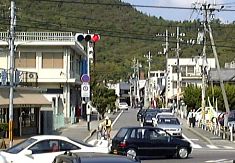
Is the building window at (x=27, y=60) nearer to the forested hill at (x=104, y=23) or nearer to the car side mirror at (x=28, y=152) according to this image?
the forested hill at (x=104, y=23)

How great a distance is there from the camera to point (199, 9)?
56188 mm

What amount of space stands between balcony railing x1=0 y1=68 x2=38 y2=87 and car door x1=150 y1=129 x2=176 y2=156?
12.5 meters

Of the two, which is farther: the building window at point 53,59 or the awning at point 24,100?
the building window at point 53,59

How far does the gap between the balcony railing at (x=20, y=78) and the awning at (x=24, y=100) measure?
0.82 meters

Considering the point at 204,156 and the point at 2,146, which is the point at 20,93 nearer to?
the point at 2,146

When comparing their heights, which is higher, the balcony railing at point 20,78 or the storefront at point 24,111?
the balcony railing at point 20,78

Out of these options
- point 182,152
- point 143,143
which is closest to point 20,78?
point 143,143

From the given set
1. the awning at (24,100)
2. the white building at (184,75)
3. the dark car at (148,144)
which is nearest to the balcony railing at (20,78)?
the awning at (24,100)

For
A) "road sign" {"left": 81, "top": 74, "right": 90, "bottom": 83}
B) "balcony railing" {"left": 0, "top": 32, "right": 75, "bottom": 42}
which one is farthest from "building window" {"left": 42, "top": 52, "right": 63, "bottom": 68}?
"road sign" {"left": 81, "top": 74, "right": 90, "bottom": 83}

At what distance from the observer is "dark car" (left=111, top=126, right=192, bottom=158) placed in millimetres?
27391

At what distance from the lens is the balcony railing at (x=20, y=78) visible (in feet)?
132

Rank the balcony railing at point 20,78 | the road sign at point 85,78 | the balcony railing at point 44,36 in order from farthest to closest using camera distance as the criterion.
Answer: the balcony railing at point 44,36, the road sign at point 85,78, the balcony railing at point 20,78

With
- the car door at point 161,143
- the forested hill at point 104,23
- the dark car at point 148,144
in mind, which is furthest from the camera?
the forested hill at point 104,23

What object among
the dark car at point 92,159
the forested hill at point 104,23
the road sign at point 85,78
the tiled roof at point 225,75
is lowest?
the dark car at point 92,159
